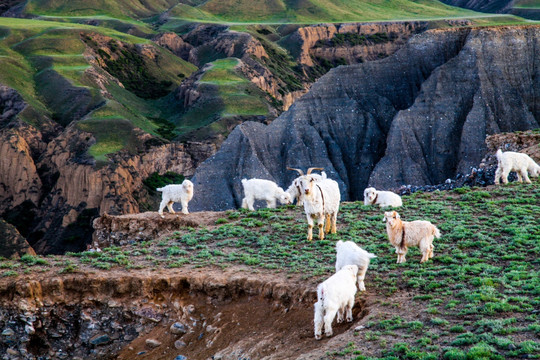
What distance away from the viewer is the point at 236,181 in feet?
178

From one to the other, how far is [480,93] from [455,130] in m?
3.80

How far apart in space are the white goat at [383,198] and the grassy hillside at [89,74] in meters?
67.5

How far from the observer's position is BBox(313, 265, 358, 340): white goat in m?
13.0

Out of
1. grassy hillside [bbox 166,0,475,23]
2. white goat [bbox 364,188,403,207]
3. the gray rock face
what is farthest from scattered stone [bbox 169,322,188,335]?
grassy hillside [bbox 166,0,475,23]

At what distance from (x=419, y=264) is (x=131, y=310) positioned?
7645 millimetres

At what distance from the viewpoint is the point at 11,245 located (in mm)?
60031

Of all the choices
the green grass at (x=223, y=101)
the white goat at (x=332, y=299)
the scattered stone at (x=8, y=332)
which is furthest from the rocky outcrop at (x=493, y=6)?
the scattered stone at (x=8, y=332)

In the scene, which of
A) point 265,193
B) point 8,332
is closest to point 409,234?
point 8,332

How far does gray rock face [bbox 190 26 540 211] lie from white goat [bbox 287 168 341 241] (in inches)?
1306

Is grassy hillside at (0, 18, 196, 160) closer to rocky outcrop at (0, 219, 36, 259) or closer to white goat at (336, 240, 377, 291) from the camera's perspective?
rocky outcrop at (0, 219, 36, 259)

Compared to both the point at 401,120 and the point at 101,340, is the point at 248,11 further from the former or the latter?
the point at 101,340

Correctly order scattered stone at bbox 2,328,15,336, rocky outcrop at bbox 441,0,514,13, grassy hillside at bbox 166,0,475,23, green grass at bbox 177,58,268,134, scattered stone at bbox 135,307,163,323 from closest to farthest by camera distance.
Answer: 1. scattered stone at bbox 2,328,15,336
2. scattered stone at bbox 135,307,163,323
3. green grass at bbox 177,58,268,134
4. grassy hillside at bbox 166,0,475,23
5. rocky outcrop at bbox 441,0,514,13

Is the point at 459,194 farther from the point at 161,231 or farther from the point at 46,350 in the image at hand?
the point at 46,350

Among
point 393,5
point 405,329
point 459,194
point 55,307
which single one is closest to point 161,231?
point 55,307
